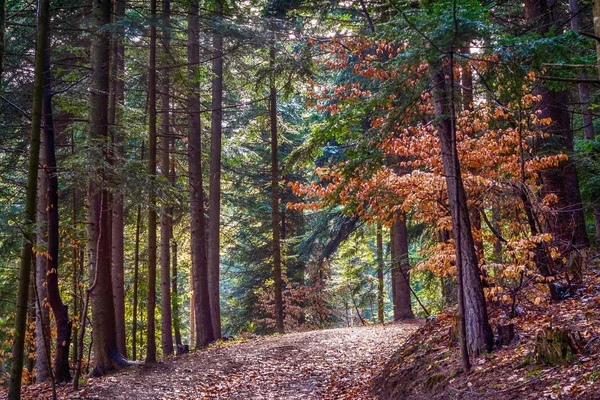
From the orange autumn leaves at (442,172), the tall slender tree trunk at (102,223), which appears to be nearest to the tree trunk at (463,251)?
the orange autumn leaves at (442,172)

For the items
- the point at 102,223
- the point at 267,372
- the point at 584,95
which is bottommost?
the point at 267,372

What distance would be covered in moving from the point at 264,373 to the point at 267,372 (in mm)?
99

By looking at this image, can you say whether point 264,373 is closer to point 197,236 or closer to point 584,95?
point 197,236

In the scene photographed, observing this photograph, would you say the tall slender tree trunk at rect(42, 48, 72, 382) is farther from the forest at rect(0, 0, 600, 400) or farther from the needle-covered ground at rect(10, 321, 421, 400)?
the needle-covered ground at rect(10, 321, 421, 400)

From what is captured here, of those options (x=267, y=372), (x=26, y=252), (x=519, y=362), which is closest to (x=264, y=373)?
(x=267, y=372)

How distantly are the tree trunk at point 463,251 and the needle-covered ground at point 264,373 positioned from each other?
2.35m

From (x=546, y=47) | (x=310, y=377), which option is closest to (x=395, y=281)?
(x=310, y=377)

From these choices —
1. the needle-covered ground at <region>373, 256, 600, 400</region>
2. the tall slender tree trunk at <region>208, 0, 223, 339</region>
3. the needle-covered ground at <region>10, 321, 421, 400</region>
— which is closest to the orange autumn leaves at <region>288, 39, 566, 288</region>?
the needle-covered ground at <region>373, 256, 600, 400</region>

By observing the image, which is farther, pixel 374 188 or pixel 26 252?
pixel 374 188

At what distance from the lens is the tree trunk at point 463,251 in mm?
6457

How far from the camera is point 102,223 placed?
1016 cm

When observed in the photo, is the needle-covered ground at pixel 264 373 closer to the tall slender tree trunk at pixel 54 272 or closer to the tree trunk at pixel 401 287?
the tall slender tree trunk at pixel 54 272

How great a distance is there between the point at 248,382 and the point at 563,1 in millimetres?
12257

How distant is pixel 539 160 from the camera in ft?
26.5
